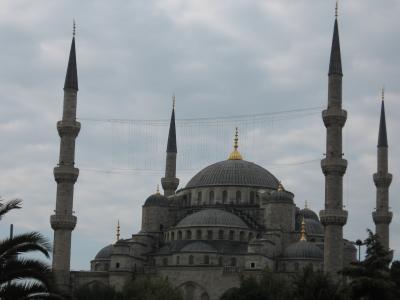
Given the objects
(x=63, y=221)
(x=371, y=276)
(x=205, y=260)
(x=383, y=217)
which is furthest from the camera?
(x=205, y=260)

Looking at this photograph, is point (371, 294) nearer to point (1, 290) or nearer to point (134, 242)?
point (1, 290)

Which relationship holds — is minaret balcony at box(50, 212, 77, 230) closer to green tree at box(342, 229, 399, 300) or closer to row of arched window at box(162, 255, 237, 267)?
row of arched window at box(162, 255, 237, 267)

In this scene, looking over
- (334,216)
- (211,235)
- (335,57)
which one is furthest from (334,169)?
(211,235)

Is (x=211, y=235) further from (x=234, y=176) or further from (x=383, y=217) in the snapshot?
(x=383, y=217)

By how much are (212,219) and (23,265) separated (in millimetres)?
40088

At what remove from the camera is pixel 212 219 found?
182 ft

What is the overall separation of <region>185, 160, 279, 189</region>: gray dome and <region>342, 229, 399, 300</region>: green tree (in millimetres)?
35759

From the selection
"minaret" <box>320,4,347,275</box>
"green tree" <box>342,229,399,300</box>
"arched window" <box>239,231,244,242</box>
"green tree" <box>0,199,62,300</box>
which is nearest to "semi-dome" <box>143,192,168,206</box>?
"arched window" <box>239,231,244,242</box>

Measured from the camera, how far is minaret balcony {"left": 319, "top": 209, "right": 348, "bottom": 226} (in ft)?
143

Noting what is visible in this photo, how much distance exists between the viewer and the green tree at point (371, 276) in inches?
897

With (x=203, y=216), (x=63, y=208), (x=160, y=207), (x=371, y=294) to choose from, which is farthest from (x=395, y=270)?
(x=160, y=207)

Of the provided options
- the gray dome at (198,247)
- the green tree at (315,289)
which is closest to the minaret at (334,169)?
the gray dome at (198,247)

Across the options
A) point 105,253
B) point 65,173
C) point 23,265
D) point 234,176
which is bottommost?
point 23,265

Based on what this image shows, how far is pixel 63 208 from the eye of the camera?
48.1m
